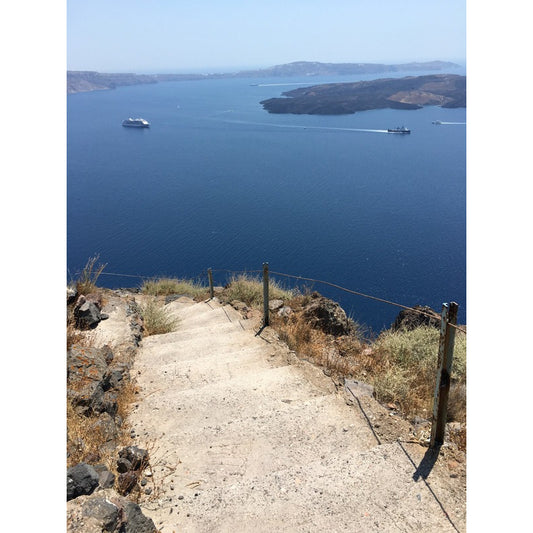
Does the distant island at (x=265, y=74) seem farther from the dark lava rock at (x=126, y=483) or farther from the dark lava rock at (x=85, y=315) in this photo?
the dark lava rock at (x=126, y=483)

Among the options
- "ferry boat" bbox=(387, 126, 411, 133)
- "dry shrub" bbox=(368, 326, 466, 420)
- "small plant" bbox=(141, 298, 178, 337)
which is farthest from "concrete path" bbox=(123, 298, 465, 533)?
"ferry boat" bbox=(387, 126, 411, 133)

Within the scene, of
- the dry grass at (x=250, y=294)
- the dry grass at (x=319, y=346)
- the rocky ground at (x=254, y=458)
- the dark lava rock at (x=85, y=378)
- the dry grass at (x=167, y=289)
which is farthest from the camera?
the dry grass at (x=167, y=289)

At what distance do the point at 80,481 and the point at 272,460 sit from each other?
1.31 m

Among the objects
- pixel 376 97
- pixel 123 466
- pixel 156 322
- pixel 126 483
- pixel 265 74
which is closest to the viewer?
pixel 126 483

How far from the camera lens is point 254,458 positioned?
10.6ft

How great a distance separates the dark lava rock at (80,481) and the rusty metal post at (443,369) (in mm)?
2274

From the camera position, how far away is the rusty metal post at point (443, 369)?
3.04m

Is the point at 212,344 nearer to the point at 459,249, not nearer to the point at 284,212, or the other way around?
the point at 459,249

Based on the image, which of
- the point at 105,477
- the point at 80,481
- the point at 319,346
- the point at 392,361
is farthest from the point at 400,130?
the point at 80,481

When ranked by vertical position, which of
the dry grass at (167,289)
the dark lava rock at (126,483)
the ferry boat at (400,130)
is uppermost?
the ferry boat at (400,130)

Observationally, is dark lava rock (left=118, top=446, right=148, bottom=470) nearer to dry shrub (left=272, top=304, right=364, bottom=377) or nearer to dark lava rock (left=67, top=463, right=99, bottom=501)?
dark lava rock (left=67, top=463, right=99, bottom=501)

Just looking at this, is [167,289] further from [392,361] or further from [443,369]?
[443,369]

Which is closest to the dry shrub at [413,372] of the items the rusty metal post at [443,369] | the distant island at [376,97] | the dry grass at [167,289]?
the rusty metal post at [443,369]

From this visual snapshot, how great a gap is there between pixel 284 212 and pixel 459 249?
13.6m
